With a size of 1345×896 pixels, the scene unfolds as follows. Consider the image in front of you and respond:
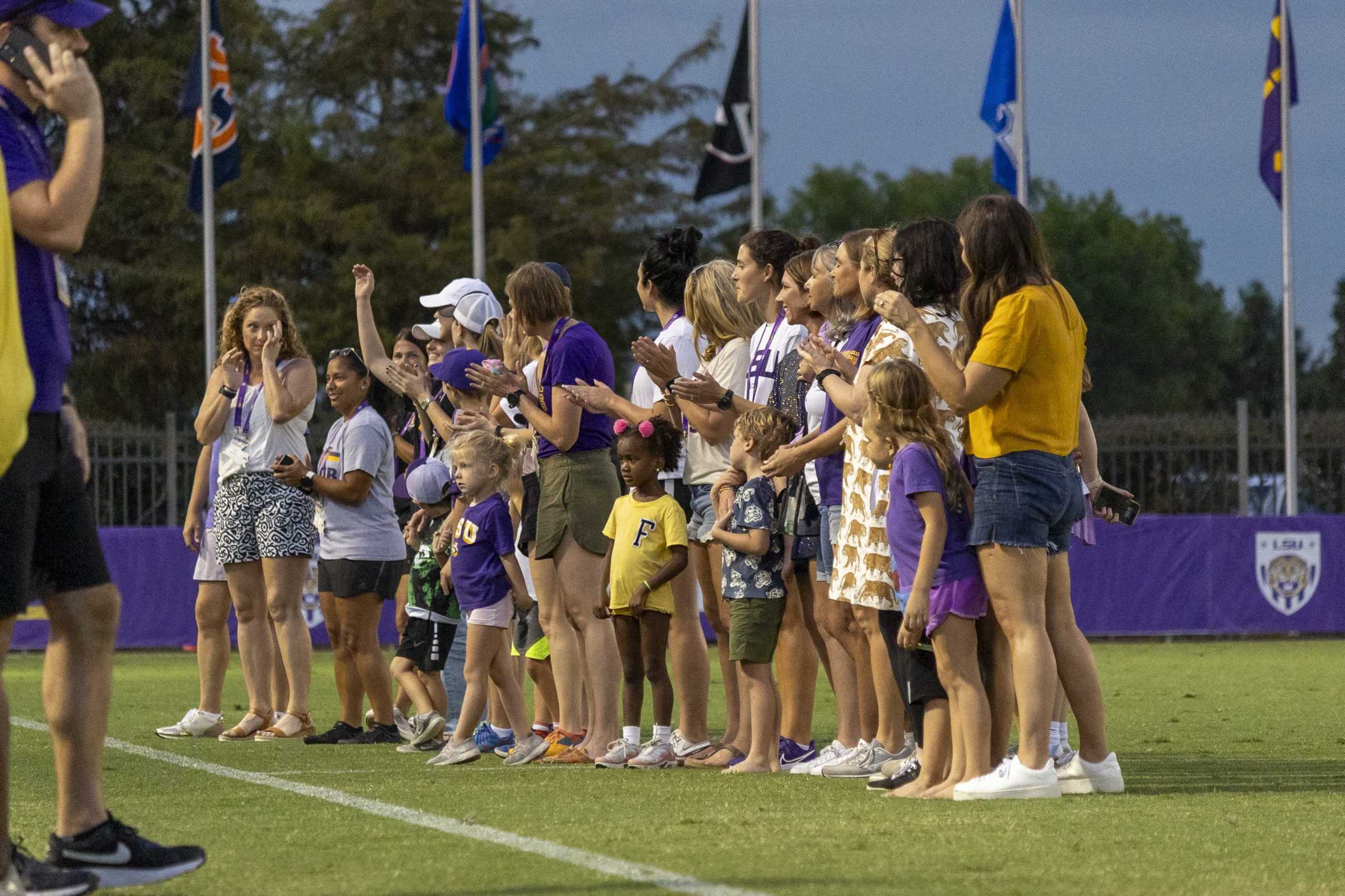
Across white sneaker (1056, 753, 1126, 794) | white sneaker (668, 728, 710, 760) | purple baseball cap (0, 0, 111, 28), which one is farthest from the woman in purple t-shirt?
purple baseball cap (0, 0, 111, 28)

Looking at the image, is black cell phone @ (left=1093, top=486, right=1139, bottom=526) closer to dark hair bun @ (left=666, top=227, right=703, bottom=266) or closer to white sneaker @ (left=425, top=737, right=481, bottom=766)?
dark hair bun @ (left=666, top=227, right=703, bottom=266)

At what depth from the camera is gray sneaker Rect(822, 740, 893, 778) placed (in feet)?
22.2

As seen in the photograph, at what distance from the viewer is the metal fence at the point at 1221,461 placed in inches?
811

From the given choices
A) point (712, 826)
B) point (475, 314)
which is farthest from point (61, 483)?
point (475, 314)

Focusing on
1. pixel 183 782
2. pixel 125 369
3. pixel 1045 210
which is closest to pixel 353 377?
pixel 183 782

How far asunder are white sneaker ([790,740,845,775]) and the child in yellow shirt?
0.59 metres

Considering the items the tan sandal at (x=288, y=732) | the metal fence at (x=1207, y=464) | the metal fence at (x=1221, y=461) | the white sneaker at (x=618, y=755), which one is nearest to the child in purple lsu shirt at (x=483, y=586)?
the white sneaker at (x=618, y=755)

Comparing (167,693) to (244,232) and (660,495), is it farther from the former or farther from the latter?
(244,232)

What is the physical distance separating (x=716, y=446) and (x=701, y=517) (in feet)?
0.98

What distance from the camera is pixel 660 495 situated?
7.38m

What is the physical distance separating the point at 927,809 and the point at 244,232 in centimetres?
3173

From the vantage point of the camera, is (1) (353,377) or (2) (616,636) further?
(1) (353,377)

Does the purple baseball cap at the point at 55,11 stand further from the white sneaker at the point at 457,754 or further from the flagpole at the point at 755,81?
the flagpole at the point at 755,81

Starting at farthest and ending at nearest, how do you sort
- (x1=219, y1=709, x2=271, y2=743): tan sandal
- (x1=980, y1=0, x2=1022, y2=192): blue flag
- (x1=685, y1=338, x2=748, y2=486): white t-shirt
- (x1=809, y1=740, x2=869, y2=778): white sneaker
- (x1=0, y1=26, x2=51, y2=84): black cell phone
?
(x1=980, y1=0, x2=1022, y2=192): blue flag < (x1=219, y1=709, x2=271, y2=743): tan sandal < (x1=685, y1=338, x2=748, y2=486): white t-shirt < (x1=809, y1=740, x2=869, y2=778): white sneaker < (x1=0, y1=26, x2=51, y2=84): black cell phone
